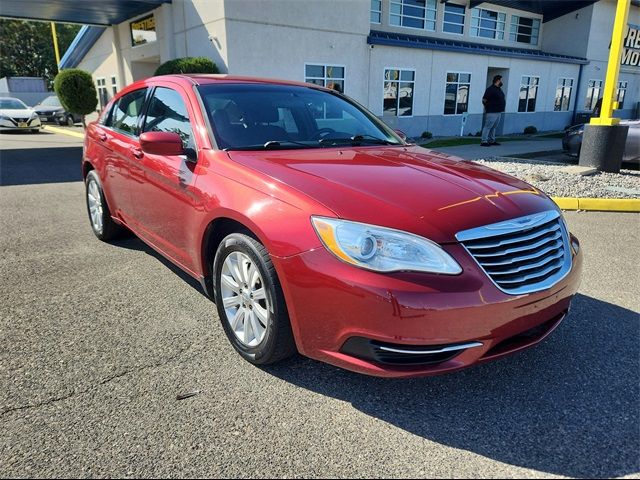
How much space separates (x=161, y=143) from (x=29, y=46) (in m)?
58.7

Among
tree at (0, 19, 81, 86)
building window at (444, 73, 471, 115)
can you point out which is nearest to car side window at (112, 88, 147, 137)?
building window at (444, 73, 471, 115)

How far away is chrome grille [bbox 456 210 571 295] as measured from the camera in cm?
228

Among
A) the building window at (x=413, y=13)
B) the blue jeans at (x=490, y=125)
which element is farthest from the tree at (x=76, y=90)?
the blue jeans at (x=490, y=125)

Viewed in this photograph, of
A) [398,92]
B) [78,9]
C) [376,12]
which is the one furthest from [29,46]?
[398,92]

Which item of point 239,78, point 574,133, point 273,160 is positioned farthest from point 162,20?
point 273,160

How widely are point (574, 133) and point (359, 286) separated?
11.8m

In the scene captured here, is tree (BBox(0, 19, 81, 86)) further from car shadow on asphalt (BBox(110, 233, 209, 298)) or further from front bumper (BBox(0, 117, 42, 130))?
car shadow on asphalt (BBox(110, 233, 209, 298))

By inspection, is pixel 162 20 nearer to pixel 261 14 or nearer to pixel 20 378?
pixel 261 14

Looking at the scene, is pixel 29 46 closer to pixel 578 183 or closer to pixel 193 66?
pixel 193 66

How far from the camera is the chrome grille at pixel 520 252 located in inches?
89.9

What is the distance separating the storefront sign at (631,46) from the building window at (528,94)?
24.9 ft

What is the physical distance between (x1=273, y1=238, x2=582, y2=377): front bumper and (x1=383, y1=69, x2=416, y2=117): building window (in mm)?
16510

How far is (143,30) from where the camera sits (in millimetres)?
18688

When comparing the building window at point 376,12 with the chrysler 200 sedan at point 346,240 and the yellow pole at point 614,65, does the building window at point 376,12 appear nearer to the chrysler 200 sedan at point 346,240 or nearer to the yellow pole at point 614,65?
the yellow pole at point 614,65
